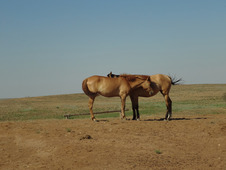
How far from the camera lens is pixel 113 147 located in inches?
410

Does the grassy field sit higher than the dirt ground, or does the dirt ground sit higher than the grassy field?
the dirt ground

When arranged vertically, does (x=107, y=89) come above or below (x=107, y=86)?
below

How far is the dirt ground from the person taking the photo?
29.7ft

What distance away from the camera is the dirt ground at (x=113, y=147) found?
904 cm

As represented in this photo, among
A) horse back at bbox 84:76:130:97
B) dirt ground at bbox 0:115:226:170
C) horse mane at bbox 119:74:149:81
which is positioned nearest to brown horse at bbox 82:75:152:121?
horse back at bbox 84:76:130:97

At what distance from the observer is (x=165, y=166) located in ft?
30.1

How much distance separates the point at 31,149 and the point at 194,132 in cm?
737

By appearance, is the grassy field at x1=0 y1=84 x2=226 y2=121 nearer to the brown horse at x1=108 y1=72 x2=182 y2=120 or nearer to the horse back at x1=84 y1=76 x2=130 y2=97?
the brown horse at x1=108 y1=72 x2=182 y2=120

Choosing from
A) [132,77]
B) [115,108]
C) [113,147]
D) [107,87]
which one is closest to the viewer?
[113,147]

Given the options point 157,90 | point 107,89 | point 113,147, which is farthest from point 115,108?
point 113,147

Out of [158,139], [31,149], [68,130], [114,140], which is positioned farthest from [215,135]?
[31,149]

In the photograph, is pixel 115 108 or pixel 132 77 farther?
pixel 115 108

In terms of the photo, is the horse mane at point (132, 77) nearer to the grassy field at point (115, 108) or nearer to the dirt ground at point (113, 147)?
the dirt ground at point (113, 147)

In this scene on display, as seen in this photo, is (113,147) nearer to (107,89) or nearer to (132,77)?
(107,89)
